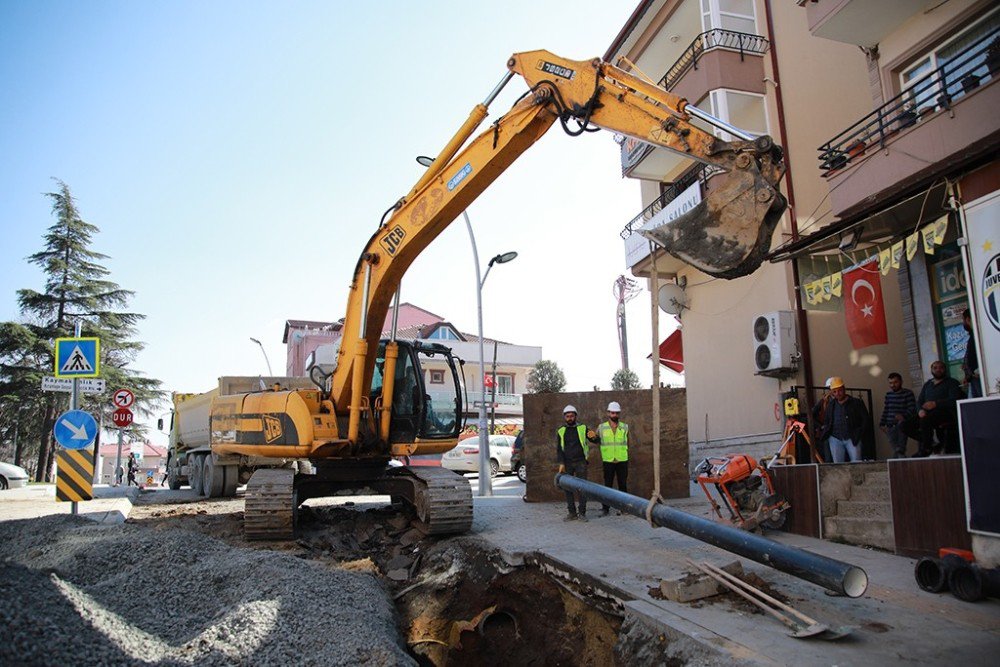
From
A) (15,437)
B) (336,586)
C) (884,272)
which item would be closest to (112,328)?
(15,437)

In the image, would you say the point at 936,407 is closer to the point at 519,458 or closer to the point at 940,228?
the point at 940,228

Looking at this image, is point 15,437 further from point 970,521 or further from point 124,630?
point 970,521

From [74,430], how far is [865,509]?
11131 mm

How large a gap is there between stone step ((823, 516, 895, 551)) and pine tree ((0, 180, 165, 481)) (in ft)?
92.0

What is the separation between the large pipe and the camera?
4.77 m

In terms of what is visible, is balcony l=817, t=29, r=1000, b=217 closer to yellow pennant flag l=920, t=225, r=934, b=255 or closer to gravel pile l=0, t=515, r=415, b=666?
yellow pennant flag l=920, t=225, r=934, b=255

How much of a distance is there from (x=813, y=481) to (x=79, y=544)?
851 cm

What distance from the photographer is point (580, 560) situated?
7055 mm

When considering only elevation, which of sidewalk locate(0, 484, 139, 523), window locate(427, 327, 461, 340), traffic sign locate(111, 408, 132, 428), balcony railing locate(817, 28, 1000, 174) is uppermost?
window locate(427, 327, 461, 340)

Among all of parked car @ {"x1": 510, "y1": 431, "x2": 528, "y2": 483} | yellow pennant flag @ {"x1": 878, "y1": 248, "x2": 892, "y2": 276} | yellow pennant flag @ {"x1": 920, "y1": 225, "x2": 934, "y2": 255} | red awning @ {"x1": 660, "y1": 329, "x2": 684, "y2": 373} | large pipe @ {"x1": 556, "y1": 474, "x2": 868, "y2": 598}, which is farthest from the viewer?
red awning @ {"x1": 660, "y1": 329, "x2": 684, "y2": 373}

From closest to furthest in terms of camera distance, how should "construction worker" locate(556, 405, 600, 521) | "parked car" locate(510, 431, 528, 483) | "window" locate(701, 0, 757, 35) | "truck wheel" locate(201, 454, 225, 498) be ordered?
"construction worker" locate(556, 405, 600, 521)
"truck wheel" locate(201, 454, 225, 498)
"window" locate(701, 0, 757, 35)
"parked car" locate(510, 431, 528, 483)

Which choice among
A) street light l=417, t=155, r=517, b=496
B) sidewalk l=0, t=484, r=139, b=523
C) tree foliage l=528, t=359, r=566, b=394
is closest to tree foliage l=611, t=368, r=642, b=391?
tree foliage l=528, t=359, r=566, b=394

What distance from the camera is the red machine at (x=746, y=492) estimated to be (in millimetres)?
8266

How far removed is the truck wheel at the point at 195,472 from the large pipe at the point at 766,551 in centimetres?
1051
